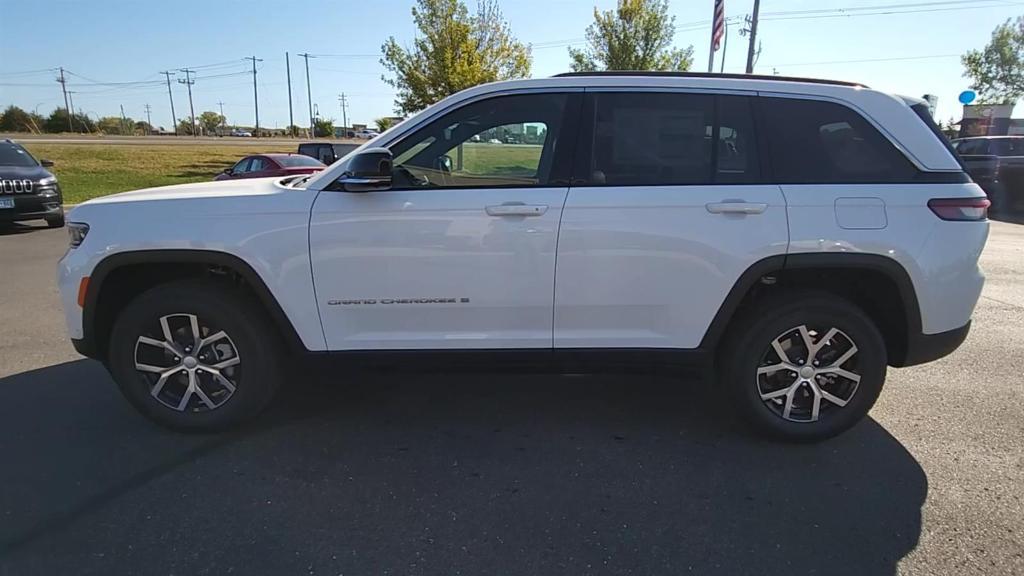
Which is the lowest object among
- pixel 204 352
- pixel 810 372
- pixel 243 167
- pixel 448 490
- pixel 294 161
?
pixel 448 490

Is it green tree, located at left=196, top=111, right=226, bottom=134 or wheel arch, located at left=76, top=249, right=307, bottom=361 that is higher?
green tree, located at left=196, top=111, right=226, bottom=134

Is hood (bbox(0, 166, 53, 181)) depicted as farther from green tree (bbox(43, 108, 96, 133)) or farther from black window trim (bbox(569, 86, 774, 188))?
green tree (bbox(43, 108, 96, 133))

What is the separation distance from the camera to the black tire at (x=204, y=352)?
320 cm

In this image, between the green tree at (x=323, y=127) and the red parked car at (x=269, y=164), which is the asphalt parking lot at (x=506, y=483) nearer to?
the red parked car at (x=269, y=164)

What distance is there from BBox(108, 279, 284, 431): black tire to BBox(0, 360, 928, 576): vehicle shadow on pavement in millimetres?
159

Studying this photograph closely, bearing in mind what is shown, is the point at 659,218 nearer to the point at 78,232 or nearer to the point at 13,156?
the point at 78,232

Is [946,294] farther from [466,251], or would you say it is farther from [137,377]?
[137,377]

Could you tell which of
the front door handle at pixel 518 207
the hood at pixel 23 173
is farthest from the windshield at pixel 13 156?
the front door handle at pixel 518 207

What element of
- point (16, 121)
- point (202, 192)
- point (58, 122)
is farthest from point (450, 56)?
point (58, 122)

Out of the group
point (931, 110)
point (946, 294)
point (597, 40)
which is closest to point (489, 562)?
point (946, 294)

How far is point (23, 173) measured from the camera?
10.4 metres

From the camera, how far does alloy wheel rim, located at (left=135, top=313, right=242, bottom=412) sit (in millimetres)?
3271

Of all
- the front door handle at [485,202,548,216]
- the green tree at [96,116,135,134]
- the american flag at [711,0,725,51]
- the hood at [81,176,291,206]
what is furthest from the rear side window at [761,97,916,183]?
the green tree at [96,116,135,134]

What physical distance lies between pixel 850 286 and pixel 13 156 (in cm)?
1349
